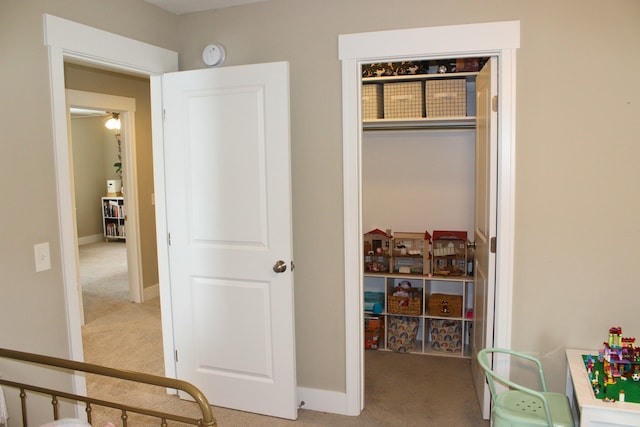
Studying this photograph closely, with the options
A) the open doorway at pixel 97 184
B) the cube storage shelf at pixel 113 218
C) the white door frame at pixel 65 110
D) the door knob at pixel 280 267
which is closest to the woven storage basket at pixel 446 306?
the door knob at pixel 280 267

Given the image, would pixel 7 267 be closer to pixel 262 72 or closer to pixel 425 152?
pixel 262 72

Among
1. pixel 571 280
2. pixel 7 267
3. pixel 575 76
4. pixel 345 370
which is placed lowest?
pixel 345 370

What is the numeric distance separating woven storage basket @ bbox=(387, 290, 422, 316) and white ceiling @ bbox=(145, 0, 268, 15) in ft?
7.67

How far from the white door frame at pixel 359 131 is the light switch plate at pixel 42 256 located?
148cm

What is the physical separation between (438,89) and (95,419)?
306 centimetres

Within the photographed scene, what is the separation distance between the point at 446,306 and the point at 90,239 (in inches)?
304

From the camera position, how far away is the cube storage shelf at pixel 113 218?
29.5ft

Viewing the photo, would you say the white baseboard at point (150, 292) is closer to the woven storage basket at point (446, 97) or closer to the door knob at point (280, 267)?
the door knob at point (280, 267)

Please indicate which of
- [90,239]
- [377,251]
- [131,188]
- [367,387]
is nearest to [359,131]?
[377,251]

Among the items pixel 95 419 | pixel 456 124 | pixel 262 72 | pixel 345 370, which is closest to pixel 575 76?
pixel 456 124

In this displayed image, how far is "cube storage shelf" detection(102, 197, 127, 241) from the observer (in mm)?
8992

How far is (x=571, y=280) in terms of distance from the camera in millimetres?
2387

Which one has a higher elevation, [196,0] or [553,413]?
[196,0]

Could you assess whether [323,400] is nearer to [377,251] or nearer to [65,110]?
[377,251]
